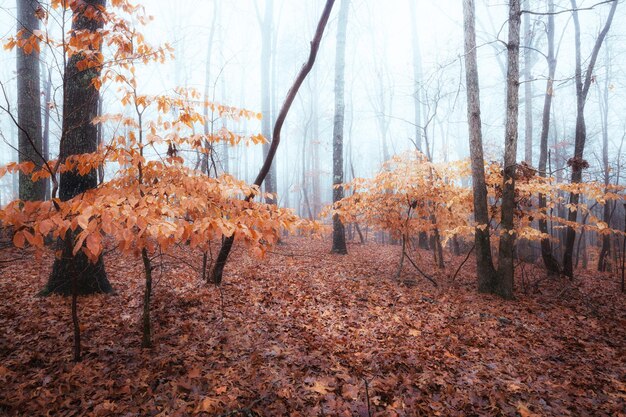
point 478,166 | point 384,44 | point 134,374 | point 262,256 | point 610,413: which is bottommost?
point 610,413

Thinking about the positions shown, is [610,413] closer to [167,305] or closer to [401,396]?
[401,396]

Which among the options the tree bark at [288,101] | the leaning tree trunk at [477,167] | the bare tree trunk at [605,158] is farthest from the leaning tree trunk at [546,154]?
the tree bark at [288,101]

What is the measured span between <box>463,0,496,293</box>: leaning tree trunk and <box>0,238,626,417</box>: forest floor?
0.65 meters

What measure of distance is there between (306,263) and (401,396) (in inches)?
241

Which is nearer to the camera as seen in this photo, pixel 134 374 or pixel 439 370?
pixel 134 374

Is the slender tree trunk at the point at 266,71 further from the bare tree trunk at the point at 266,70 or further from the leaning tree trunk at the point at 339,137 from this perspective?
the leaning tree trunk at the point at 339,137

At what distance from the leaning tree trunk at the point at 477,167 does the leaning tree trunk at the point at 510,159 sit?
27 centimetres

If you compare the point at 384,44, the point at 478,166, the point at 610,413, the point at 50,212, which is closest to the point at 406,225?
the point at 478,166

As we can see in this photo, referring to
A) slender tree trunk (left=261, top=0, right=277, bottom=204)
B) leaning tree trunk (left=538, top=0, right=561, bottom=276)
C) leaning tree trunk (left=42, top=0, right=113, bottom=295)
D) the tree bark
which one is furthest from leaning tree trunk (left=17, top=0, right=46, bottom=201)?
leaning tree trunk (left=538, top=0, right=561, bottom=276)

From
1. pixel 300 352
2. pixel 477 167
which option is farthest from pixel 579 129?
pixel 300 352

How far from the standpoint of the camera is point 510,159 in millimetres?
6578

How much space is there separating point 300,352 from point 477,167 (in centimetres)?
585

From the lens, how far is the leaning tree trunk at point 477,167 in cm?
693

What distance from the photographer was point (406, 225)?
25.4 feet
